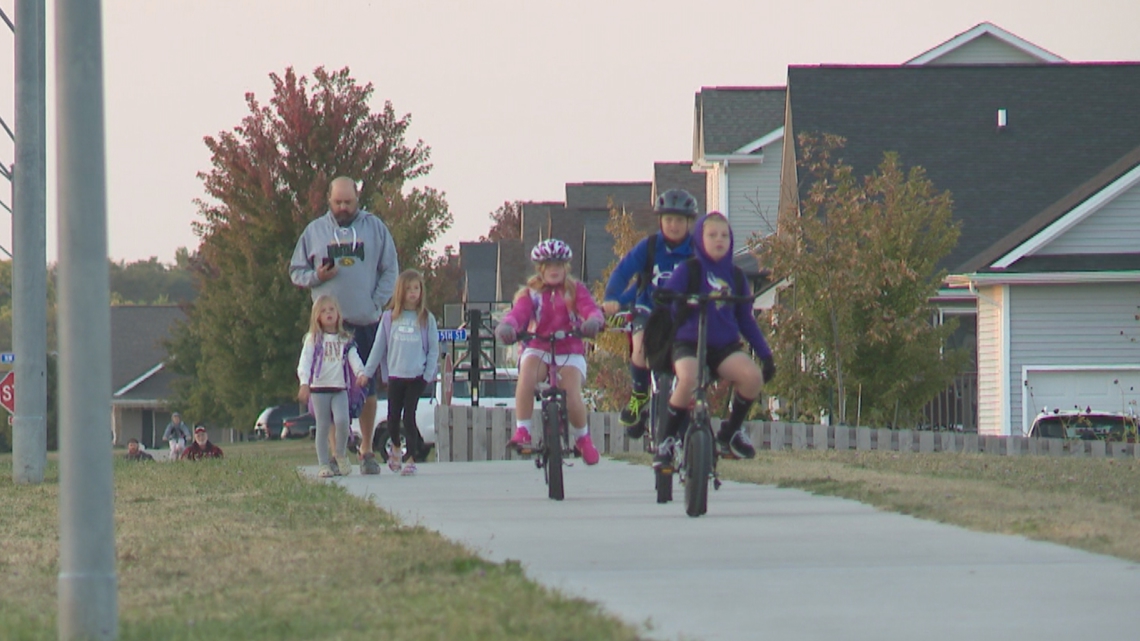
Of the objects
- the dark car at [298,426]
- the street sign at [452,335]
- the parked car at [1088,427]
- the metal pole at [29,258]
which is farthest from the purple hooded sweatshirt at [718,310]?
the dark car at [298,426]

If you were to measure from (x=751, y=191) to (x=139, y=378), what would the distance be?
46.2 m

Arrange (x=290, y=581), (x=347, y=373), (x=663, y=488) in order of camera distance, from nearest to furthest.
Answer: (x=290, y=581)
(x=663, y=488)
(x=347, y=373)

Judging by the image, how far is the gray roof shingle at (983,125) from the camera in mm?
32406

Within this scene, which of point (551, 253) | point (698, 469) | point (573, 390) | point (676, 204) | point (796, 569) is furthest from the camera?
point (573, 390)

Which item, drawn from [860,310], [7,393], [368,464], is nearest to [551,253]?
[368,464]

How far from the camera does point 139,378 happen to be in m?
80.2

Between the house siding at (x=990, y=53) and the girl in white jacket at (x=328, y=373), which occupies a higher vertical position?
the house siding at (x=990, y=53)

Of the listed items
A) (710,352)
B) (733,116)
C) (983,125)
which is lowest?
(710,352)

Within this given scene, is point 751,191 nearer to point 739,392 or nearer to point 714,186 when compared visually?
point 714,186

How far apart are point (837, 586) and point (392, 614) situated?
1577mm

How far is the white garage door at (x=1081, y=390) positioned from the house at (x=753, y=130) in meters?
10.6

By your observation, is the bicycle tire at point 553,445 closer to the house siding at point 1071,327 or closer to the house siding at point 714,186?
the house siding at point 1071,327

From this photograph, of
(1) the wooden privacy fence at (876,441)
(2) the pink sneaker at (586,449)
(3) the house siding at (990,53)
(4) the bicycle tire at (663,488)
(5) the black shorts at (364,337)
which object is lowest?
(1) the wooden privacy fence at (876,441)

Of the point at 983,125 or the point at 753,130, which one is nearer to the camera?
the point at 983,125
